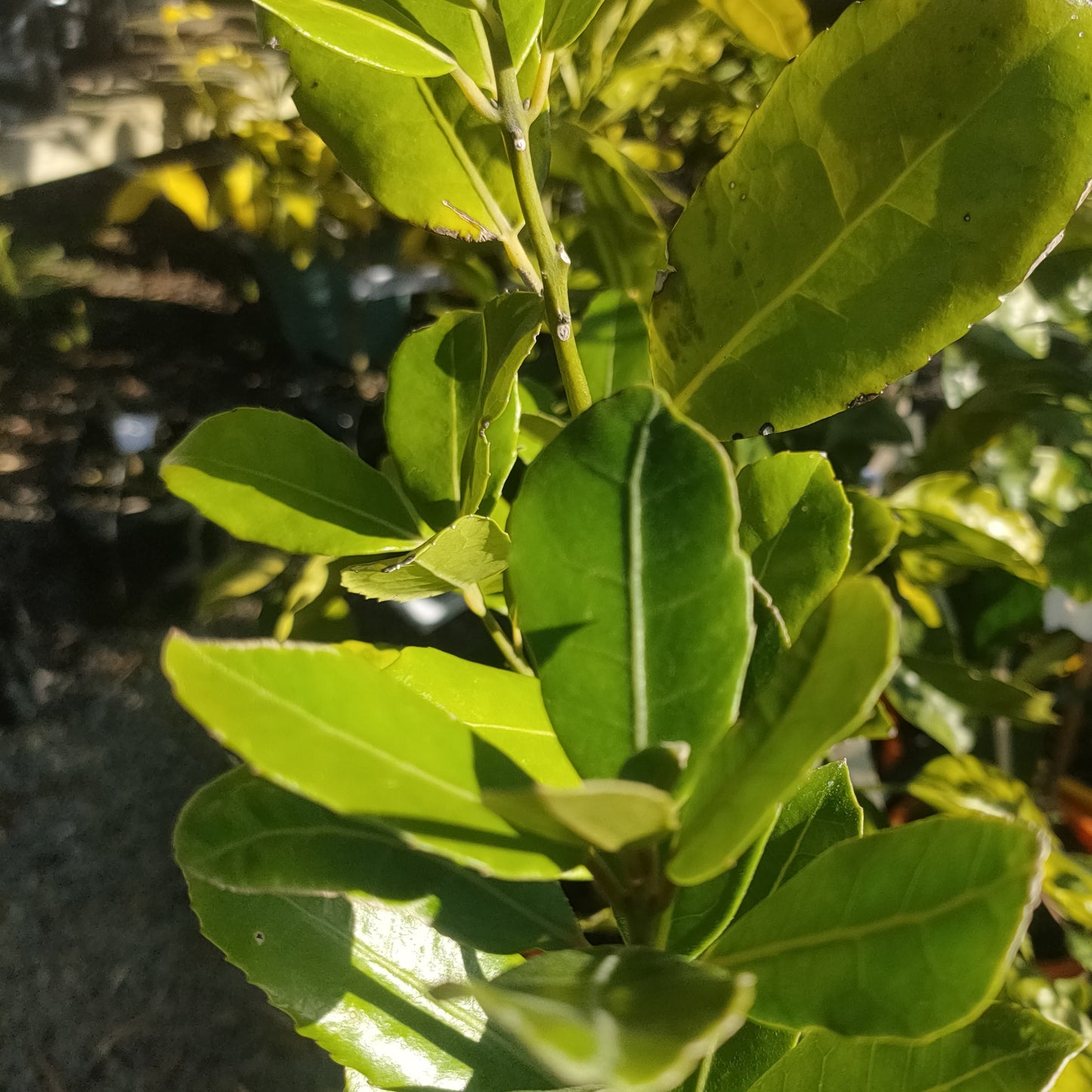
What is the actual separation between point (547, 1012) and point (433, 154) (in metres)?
0.36

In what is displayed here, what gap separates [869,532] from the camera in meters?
0.35

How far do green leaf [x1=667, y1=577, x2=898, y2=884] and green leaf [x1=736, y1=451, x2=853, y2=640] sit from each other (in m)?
0.12

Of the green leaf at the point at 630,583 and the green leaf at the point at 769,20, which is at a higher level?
the green leaf at the point at 769,20

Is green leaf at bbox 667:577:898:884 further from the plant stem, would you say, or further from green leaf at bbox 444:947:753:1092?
the plant stem

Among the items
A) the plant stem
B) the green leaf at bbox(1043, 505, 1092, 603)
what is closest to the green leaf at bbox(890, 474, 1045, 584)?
the green leaf at bbox(1043, 505, 1092, 603)

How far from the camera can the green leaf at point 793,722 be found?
177 millimetres

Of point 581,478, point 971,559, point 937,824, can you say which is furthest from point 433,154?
point 971,559

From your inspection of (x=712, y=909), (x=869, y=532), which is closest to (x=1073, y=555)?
(x=869, y=532)

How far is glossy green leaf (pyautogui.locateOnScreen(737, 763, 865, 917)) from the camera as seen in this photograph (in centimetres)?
36

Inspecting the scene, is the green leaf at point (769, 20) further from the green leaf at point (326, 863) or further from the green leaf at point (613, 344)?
the green leaf at point (326, 863)

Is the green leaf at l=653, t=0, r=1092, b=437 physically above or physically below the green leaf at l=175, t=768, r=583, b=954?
above

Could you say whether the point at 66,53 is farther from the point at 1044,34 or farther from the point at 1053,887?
the point at 1053,887

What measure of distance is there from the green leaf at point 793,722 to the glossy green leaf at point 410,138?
264mm

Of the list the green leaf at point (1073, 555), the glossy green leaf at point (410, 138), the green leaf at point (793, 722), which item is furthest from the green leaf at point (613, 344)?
the green leaf at point (1073, 555)
